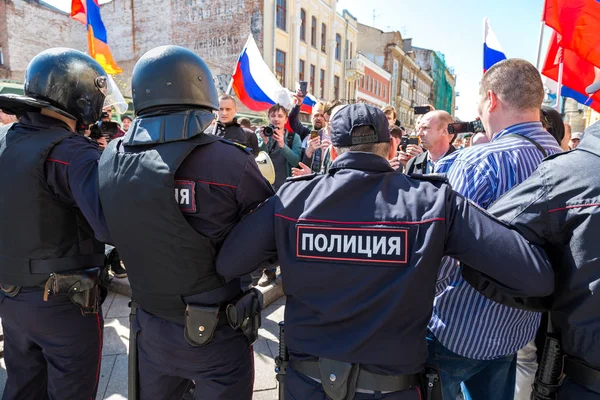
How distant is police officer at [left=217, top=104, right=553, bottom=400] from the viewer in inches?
54.5

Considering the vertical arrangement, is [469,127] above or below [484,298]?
above

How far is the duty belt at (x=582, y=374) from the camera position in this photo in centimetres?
133

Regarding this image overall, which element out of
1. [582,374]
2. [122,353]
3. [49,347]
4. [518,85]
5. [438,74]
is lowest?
[122,353]

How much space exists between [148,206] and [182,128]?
1.25ft

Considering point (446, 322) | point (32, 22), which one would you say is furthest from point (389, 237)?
point (32, 22)

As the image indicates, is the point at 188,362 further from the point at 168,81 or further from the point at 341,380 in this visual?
the point at 168,81

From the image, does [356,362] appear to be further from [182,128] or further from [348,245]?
[182,128]

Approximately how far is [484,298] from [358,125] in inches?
38.3

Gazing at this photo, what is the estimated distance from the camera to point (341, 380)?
1.45 m

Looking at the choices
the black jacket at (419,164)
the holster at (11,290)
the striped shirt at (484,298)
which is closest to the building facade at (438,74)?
the black jacket at (419,164)

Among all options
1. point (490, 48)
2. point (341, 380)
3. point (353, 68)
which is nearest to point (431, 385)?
point (341, 380)

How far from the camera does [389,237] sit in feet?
4.63

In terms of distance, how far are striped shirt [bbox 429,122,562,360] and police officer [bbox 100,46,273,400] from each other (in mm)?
950

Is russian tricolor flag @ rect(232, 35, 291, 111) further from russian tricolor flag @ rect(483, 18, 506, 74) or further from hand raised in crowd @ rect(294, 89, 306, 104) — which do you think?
russian tricolor flag @ rect(483, 18, 506, 74)
